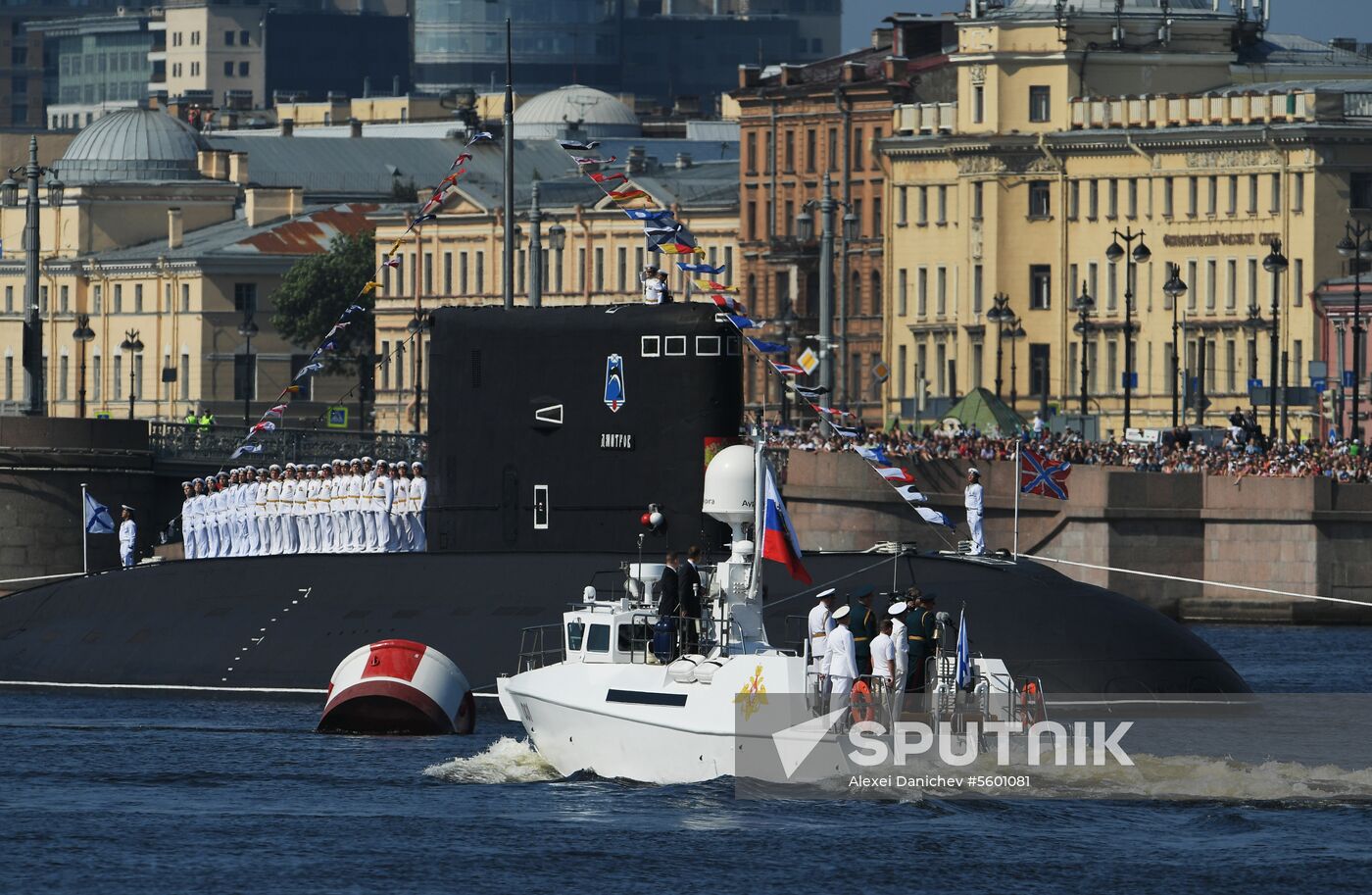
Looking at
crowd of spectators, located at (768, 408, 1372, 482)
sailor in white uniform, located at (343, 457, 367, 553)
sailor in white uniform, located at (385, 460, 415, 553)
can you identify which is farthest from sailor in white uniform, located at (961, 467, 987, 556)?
crowd of spectators, located at (768, 408, 1372, 482)

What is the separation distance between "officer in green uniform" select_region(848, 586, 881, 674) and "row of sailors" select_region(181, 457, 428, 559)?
11.4 meters

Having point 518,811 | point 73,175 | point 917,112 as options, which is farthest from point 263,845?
point 73,175

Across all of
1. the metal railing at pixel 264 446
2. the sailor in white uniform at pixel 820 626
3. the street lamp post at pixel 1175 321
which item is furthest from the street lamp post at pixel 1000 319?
the sailor in white uniform at pixel 820 626

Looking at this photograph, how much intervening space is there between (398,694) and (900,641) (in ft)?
27.0

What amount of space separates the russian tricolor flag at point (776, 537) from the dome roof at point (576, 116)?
146626 millimetres

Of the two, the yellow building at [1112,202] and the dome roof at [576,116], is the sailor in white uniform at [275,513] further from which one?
the dome roof at [576,116]

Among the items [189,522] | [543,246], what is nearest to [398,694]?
[189,522]

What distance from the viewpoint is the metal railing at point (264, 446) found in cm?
6756

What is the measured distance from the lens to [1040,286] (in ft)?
359

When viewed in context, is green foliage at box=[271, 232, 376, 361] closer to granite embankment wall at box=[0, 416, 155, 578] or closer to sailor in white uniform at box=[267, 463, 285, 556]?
granite embankment wall at box=[0, 416, 155, 578]

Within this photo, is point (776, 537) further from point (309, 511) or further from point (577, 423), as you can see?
point (309, 511)

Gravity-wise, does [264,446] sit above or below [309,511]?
above

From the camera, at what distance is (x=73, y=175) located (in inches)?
6265

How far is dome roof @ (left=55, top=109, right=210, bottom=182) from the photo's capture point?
159m
